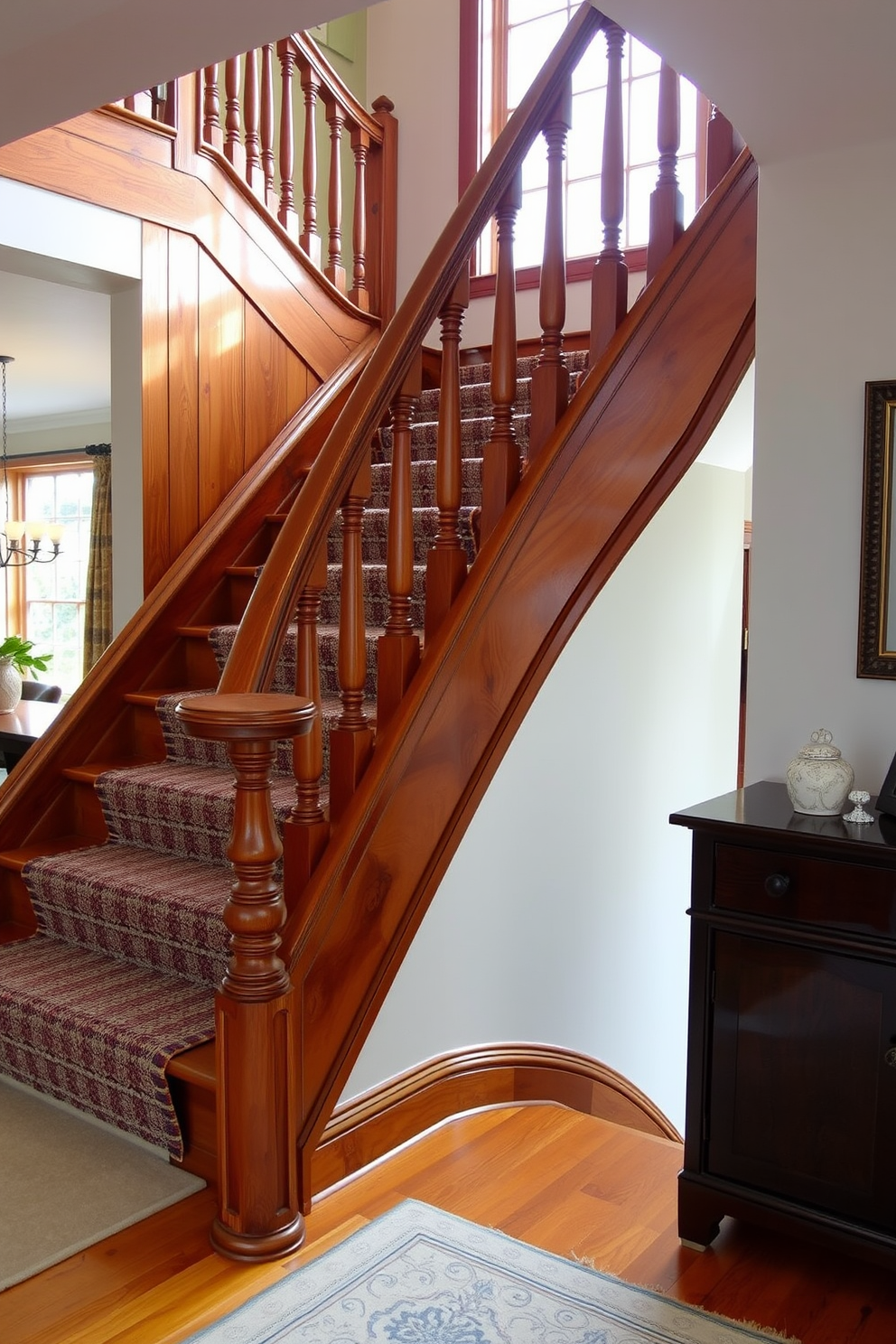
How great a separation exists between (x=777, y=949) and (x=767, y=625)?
0.69m

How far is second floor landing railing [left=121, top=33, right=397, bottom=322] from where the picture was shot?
3.87 metres

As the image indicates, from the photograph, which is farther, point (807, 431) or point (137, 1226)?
point (807, 431)

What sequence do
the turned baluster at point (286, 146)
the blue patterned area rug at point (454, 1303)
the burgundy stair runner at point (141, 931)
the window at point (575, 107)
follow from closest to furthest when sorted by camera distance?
1. the blue patterned area rug at point (454, 1303)
2. the burgundy stair runner at point (141, 931)
3. the turned baluster at point (286, 146)
4. the window at point (575, 107)

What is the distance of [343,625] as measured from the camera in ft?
8.18

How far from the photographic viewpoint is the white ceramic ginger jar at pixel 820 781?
210 centimetres

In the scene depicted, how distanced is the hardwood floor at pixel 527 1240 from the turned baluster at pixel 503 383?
1.45 meters

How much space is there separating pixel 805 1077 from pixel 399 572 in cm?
131

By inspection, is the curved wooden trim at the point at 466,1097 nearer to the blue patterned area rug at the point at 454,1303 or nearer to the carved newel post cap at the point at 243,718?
the blue patterned area rug at the point at 454,1303

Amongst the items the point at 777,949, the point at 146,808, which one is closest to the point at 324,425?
the point at 146,808

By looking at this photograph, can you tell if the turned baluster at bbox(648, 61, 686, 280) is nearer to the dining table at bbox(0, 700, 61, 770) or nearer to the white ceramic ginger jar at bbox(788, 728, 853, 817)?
the white ceramic ginger jar at bbox(788, 728, 853, 817)

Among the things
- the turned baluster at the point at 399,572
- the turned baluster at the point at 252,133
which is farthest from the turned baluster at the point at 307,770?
the turned baluster at the point at 252,133

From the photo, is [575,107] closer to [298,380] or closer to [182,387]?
[298,380]

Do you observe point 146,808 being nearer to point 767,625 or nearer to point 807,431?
point 767,625

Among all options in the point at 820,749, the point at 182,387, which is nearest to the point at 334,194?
the point at 182,387
